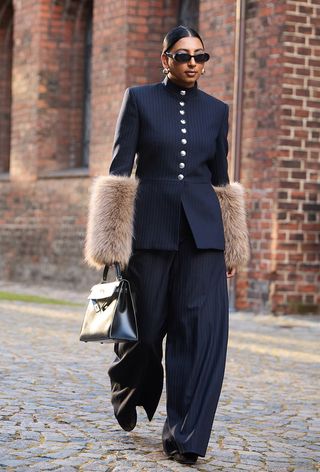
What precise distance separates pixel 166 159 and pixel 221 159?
0.29m

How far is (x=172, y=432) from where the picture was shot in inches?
214

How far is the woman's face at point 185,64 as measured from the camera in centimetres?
545

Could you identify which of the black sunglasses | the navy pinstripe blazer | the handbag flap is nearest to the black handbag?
the handbag flap

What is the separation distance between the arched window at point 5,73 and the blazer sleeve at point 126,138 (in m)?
16.8

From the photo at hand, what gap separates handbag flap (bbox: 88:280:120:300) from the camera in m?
5.51

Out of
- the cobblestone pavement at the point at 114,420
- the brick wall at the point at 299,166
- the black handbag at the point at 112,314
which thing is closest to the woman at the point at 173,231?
the black handbag at the point at 112,314

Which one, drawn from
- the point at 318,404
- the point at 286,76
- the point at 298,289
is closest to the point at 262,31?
the point at 286,76

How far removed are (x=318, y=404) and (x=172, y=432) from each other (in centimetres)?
222

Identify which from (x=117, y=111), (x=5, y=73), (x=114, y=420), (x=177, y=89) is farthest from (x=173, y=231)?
(x=5, y=73)

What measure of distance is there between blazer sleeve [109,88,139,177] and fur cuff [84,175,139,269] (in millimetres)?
52

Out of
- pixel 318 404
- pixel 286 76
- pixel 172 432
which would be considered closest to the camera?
pixel 172 432

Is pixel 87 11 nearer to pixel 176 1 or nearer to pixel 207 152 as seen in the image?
pixel 176 1

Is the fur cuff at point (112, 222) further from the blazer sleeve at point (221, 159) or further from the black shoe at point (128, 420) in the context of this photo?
the black shoe at point (128, 420)

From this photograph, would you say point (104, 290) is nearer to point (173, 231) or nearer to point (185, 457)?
point (173, 231)
